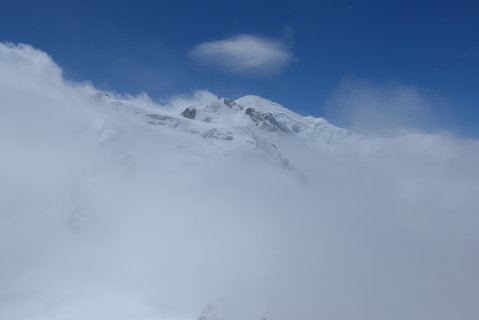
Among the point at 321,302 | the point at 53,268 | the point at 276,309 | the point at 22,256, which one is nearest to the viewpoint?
the point at 276,309

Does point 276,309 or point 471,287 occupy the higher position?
point 471,287

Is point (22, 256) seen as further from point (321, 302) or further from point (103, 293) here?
point (321, 302)

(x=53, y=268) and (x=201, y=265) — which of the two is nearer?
(x=201, y=265)

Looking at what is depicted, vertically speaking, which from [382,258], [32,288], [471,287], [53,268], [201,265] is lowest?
[32,288]

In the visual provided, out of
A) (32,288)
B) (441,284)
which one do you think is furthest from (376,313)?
(32,288)

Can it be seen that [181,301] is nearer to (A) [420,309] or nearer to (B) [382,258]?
(A) [420,309]

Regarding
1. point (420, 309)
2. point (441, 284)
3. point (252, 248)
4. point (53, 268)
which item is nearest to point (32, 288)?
point (53, 268)

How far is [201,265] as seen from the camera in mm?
160875

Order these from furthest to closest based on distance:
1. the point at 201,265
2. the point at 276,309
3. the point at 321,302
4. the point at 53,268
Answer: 1. the point at 53,268
2. the point at 201,265
3. the point at 321,302
4. the point at 276,309

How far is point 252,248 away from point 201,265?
27861mm

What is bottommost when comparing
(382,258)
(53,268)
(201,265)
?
(53,268)

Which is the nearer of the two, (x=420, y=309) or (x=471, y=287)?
(x=420, y=309)

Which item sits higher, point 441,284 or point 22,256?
point 441,284

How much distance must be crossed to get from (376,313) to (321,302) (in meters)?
15.8
